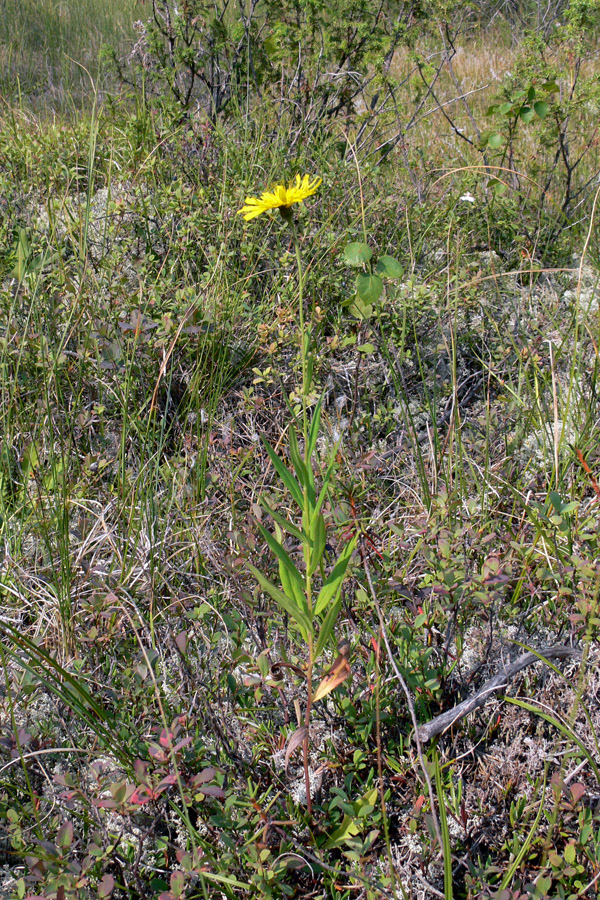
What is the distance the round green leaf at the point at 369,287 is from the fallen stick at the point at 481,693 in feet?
2.81

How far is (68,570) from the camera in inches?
58.3

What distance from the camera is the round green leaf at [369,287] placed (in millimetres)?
1539

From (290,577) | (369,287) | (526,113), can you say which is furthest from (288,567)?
(526,113)

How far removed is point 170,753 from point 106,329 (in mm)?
1334

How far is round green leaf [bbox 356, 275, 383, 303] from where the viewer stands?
154 centimetres

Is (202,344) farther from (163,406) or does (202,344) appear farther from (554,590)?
(554,590)

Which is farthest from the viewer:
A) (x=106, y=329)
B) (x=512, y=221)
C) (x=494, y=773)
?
(x=512, y=221)

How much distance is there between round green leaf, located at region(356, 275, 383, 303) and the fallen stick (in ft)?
2.81

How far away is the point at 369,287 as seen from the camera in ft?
5.08

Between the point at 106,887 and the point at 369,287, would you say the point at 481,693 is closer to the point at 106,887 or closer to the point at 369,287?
the point at 106,887

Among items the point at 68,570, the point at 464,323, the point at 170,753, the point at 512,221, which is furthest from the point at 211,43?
the point at 170,753

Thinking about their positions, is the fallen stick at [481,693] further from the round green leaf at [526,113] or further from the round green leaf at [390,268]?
the round green leaf at [526,113]

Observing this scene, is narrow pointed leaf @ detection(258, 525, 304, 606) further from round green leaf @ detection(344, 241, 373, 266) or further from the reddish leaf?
round green leaf @ detection(344, 241, 373, 266)

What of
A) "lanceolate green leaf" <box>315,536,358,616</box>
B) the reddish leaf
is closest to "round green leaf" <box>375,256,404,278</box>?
"lanceolate green leaf" <box>315,536,358,616</box>
